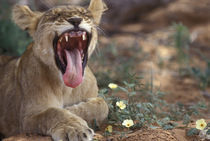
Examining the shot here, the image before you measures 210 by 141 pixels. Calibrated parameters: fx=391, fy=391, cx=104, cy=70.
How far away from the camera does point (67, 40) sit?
3629 mm

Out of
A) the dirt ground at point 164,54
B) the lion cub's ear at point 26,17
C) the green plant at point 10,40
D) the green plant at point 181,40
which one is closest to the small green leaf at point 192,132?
the dirt ground at point 164,54

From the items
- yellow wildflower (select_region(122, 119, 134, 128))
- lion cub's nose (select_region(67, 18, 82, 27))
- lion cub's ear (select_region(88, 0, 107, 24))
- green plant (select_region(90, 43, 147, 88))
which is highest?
lion cub's ear (select_region(88, 0, 107, 24))

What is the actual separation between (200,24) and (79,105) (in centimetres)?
619

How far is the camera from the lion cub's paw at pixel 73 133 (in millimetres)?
3066

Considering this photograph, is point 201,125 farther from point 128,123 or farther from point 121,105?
point 121,105

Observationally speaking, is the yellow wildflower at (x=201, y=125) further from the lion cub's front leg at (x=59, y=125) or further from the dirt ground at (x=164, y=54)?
the lion cub's front leg at (x=59, y=125)

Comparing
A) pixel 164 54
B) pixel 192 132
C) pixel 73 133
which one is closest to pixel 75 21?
pixel 73 133

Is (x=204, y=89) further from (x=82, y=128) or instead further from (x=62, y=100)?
(x=82, y=128)

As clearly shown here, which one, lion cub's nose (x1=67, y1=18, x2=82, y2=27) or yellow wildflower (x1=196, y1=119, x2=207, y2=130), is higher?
lion cub's nose (x1=67, y1=18, x2=82, y2=27)

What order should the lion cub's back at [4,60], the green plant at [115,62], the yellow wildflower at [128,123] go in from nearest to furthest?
1. the yellow wildflower at [128,123]
2. the lion cub's back at [4,60]
3. the green plant at [115,62]

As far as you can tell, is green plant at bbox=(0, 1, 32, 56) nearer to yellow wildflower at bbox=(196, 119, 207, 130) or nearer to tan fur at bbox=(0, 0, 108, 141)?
tan fur at bbox=(0, 0, 108, 141)

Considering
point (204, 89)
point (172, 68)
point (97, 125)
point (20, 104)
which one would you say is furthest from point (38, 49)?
point (172, 68)

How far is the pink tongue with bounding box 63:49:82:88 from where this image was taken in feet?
Result: 11.9

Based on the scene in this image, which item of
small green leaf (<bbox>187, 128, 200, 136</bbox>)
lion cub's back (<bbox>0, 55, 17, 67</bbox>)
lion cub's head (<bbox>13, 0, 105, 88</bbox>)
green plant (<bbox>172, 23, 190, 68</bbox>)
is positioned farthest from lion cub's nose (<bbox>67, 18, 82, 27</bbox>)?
green plant (<bbox>172, 23, 190, 68</bbox>)
